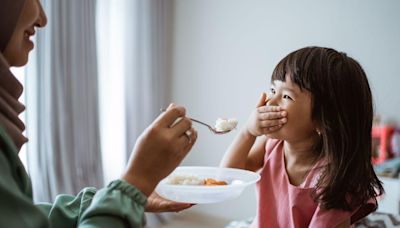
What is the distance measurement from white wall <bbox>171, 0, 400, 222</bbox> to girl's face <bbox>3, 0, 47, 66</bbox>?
8.07 ft

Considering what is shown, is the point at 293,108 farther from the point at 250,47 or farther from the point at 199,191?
the point at 250,47

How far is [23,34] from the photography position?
0.72 meters

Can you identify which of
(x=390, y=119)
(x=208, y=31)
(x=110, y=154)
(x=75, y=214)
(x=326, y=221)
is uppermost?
(x=208, y=31)

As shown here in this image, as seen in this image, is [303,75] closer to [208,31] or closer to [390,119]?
[390,119]

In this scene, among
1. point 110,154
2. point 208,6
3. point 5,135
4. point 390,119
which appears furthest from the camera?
point 208,6

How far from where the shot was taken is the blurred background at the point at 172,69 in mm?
2307

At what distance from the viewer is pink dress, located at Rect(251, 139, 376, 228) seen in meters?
1.07

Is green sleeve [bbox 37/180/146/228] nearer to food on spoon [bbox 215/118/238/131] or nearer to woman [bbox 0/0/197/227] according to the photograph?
woman [bbox 0/0/197/227]

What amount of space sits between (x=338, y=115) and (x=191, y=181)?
49 cm

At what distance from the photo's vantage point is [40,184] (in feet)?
7.54

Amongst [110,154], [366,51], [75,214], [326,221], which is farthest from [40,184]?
[366,51]

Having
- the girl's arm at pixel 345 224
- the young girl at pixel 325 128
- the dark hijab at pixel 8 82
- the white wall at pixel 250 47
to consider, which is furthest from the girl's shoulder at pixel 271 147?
the white wall at pixel 250 47

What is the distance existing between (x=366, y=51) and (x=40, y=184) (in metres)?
2.45

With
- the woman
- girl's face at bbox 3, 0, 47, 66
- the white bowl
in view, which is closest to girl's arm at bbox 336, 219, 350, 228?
the white bowl
